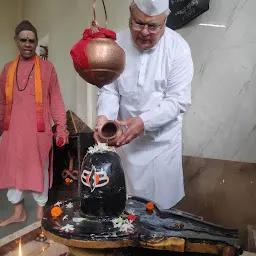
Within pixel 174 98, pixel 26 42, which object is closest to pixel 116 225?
pixel 174 98

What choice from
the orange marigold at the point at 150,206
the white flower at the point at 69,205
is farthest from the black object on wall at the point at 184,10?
the white flower at the point at 69,205

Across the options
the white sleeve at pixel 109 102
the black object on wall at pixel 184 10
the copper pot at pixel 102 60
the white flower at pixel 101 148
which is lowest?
the white flower at pixel 101 148

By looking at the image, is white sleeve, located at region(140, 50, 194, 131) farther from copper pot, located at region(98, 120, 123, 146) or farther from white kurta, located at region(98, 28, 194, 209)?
copper pot, located at region(98, 120, 123, 146)

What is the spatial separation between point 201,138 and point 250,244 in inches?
43.3

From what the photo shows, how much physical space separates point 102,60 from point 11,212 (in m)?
2.82

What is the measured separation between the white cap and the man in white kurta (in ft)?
0.13

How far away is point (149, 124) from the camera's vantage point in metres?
2.03

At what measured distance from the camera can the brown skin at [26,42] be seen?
10.3ft

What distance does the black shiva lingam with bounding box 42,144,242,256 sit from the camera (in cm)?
138

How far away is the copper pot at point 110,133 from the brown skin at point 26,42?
5.88ft

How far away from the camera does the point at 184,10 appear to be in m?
3.15

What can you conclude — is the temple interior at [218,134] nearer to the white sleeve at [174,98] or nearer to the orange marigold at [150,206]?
the white sleeve at [174,98]

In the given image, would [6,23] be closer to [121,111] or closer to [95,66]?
[121,111]

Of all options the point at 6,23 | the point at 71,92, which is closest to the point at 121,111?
the point at 71,92
